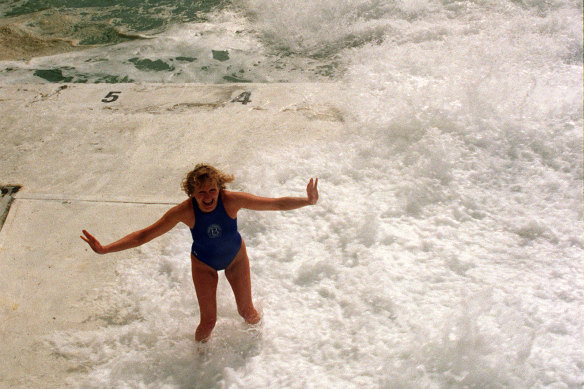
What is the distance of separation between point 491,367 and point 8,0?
9221mm

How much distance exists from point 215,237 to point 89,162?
233cm

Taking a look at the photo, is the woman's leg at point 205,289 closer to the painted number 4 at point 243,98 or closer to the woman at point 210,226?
the woman at point 210,226

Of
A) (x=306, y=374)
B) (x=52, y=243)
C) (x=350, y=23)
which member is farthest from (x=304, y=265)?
(x=350, y=23)

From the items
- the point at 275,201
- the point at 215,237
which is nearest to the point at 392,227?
the point at 275,201

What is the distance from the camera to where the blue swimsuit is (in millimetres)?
2869

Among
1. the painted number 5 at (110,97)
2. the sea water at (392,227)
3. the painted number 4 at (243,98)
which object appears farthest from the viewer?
the painted number 5 at (110,97)

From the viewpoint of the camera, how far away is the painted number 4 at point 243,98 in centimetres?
548

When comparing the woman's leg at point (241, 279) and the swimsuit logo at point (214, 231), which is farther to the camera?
the woman's leg at point (241, 279)

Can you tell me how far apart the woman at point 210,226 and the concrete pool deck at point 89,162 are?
0.88m

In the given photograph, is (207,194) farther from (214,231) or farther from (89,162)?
(89,162)

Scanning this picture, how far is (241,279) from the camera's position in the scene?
3.08m

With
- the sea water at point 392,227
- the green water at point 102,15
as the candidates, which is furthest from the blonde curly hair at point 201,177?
the green water at point 102,15

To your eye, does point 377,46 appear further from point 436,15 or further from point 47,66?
point 47,66

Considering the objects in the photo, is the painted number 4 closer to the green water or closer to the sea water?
the sea water
